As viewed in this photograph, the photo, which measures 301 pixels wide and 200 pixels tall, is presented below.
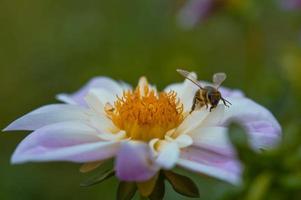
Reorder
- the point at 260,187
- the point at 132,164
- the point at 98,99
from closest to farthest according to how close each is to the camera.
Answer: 1. the point at 260,187
2. the point at 132,164
3. the point at 98,99

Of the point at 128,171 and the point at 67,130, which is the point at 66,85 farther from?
the point at 128,171

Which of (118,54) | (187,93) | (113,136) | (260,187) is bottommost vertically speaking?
(260,187)

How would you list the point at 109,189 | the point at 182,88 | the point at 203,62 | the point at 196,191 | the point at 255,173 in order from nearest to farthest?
the point at 255,173 → the point at 196,191 → the point at 182,88 → the point at 109,189 → the point at 203,62

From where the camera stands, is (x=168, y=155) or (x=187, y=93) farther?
(x=187, y=93)

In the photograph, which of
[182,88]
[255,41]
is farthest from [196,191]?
[255,41]

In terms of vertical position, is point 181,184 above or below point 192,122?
below

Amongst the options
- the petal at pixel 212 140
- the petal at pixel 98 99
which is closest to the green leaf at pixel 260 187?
the petal at pixel 212 140

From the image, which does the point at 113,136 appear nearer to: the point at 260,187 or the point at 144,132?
the point at 144,132

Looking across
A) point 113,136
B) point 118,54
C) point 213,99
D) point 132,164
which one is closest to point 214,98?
point 213,99
